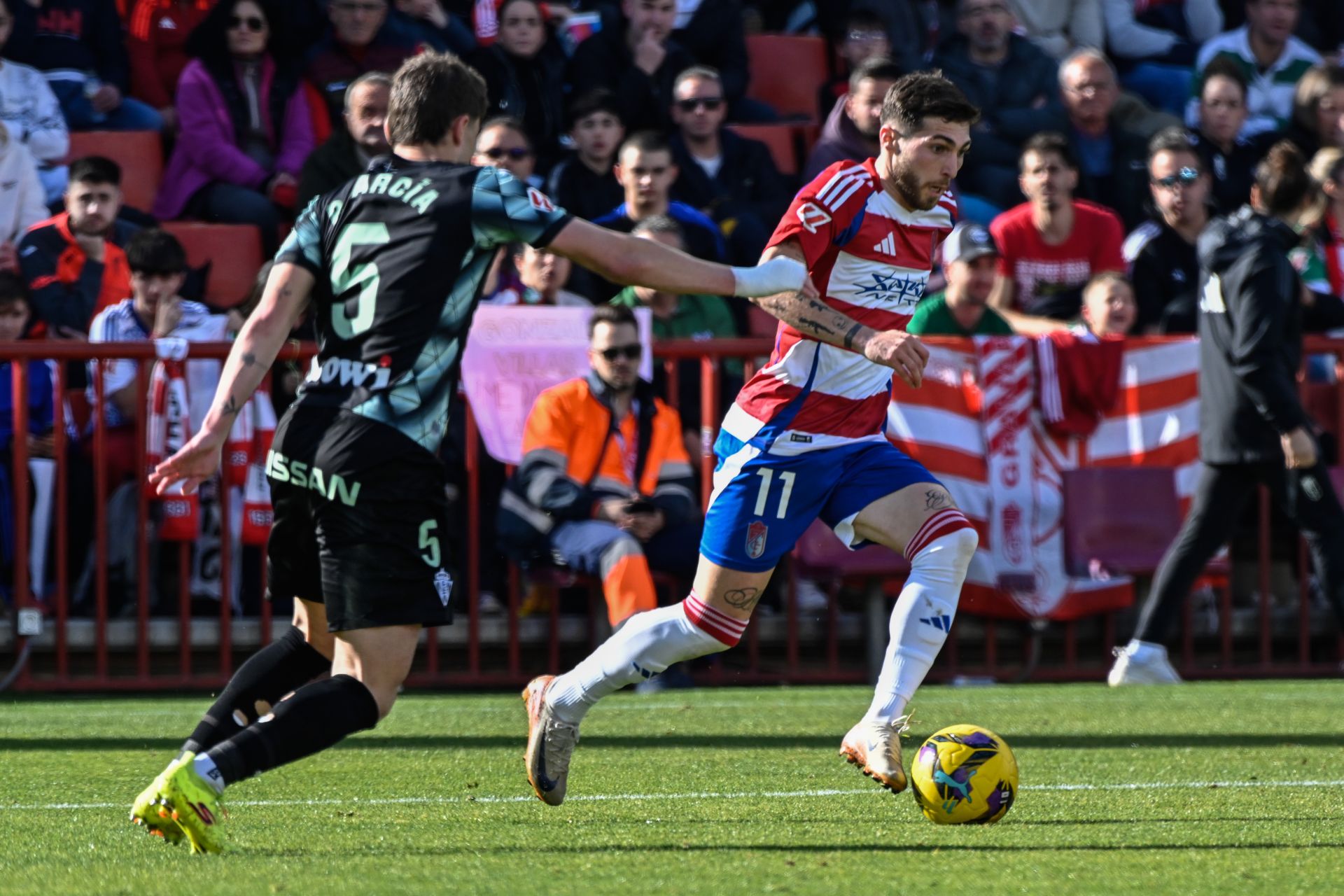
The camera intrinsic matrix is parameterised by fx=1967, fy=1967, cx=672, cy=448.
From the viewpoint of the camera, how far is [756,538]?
19.2ft

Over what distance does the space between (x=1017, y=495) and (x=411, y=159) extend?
625cm

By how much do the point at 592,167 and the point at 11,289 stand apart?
3.57m

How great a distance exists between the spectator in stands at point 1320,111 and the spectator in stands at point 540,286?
615 centimetres

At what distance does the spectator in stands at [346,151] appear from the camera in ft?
35.1

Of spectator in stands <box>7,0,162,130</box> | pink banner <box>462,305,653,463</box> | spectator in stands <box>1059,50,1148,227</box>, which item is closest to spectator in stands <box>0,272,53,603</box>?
pink banner <box>462,305,653,463</box>

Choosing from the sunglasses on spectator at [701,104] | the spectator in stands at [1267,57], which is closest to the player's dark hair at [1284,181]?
the sunglasses on spectator at [701,104]

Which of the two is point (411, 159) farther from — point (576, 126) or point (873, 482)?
point (576, 126)

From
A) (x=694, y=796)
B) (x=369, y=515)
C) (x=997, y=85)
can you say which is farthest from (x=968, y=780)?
(x=997, y=85)

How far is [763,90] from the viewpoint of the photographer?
48.0 feet

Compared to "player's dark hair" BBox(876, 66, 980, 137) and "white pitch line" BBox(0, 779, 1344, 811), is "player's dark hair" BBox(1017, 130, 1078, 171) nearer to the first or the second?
"player's dark hair" BBox(876, 66, 980, 137)

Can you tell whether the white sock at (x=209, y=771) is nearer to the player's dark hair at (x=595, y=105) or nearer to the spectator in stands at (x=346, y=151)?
the spectator in stands at (x=346, y=151)

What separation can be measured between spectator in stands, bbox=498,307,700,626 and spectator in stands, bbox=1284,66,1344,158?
6.40 meters

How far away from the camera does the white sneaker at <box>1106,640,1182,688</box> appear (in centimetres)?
1005

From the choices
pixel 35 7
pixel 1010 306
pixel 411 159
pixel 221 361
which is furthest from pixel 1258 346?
pixel 35 7
